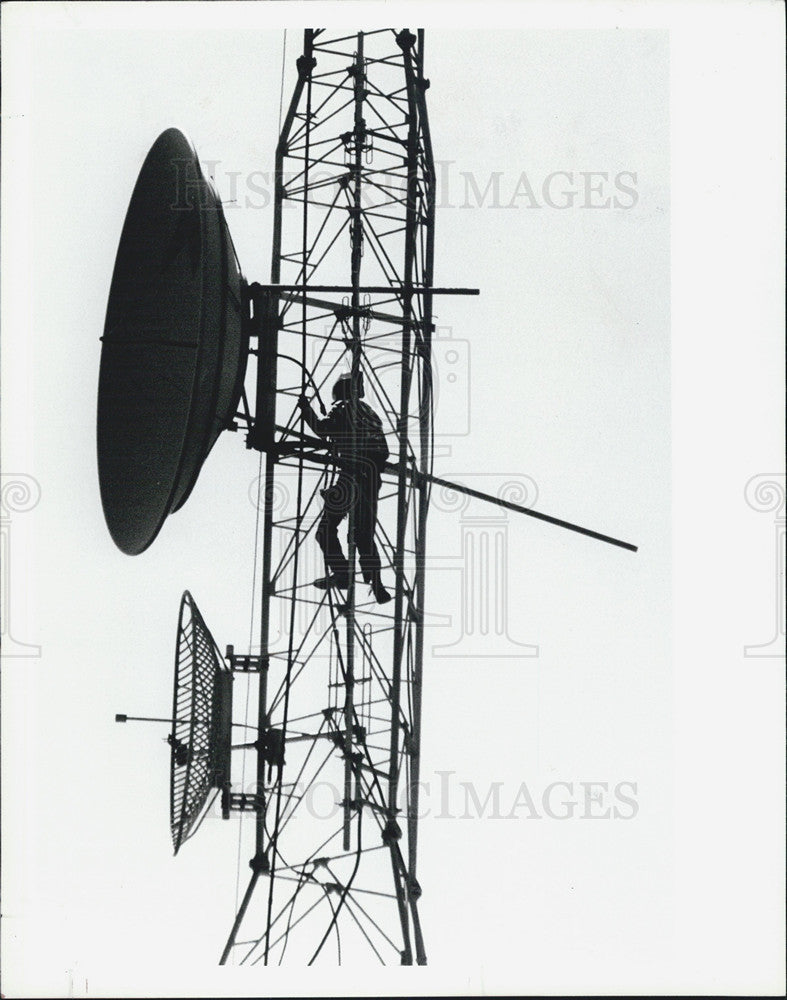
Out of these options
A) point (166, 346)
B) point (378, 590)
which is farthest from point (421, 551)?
point (166, 346)

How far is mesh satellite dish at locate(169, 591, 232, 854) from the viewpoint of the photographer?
862 cm

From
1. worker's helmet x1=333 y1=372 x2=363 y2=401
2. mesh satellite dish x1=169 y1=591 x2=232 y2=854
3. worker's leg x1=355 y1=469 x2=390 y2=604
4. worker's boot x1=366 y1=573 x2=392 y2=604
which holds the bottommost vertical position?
mesh satellite dish x1=169 y1=591 x2=232 y2=854

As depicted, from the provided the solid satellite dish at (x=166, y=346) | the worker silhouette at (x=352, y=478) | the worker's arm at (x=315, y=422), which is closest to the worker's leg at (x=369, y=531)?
the worker silhouette at (x=352, y=478)

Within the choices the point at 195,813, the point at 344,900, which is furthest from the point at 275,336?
the point at 344,900

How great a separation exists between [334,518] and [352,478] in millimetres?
654

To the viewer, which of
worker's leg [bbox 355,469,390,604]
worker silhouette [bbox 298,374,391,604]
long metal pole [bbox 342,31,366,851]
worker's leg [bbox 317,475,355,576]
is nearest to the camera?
long metal pole [bbox 342,31,366,851]

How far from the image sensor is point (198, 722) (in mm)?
8617

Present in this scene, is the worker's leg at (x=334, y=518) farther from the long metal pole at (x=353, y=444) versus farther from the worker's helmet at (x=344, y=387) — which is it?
the worker's helmet at (x=344, y=387)

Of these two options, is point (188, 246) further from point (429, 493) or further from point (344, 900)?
point (344, 900)

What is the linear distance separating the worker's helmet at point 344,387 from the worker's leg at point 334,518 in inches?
32.9

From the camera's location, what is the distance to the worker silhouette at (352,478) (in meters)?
9.59

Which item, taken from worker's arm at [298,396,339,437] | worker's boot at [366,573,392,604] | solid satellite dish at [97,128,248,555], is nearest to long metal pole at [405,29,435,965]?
worker's boot at [366,573,392,604]

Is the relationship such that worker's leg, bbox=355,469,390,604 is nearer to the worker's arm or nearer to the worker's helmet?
the worker's arm

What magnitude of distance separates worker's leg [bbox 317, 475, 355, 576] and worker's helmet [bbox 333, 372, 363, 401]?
836mm
